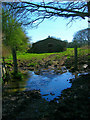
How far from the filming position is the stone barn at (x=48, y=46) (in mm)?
19547

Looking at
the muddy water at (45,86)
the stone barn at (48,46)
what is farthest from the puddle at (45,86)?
the stone barn at (48,46)

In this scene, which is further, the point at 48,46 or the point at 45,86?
the point at 48,46

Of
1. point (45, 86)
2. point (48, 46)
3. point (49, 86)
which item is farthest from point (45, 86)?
point (48, 46)

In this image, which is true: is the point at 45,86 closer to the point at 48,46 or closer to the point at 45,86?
the point at 45,86

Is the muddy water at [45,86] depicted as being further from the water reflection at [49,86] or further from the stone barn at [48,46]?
the stone barn at [48,46]

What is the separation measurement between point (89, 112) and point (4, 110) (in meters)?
2.02

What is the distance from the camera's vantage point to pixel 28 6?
3.97m

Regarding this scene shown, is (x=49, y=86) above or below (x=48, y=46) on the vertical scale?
below

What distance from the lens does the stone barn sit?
19547 millimetres

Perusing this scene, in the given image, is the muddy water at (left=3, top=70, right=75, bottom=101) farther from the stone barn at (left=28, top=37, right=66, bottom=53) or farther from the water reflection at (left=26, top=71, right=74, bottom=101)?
the stone barn at (left=28, top=37, right=66, bottom=53)

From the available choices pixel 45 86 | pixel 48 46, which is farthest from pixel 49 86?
pixel 48 46

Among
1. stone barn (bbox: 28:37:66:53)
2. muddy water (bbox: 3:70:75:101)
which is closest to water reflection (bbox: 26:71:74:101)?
muddy water (bbox: 3:70:75:101)

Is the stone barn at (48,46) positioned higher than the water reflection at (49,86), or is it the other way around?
the stone barn at (48,46)

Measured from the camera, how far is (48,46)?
20484mm
